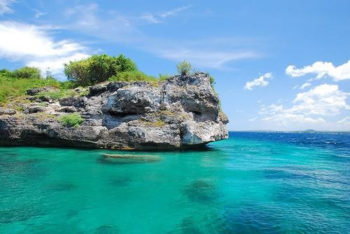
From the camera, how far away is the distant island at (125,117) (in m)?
28.6

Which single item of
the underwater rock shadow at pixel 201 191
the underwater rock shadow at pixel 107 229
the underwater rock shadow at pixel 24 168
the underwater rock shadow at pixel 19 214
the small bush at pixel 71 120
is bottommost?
the underwater rock shadow at pixel 107 229

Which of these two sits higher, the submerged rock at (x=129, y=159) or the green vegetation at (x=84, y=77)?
the green vegetation at (x=84, y=77)

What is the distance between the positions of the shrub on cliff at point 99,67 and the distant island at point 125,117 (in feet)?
28.4

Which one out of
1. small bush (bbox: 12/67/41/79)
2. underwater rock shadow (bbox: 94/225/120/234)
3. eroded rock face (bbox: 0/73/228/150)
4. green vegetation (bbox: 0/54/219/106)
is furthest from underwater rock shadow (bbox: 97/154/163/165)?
small bush (bbox: 12/67/41/79)

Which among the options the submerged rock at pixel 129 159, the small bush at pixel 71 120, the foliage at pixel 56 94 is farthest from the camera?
the foliage at pixel 56 94

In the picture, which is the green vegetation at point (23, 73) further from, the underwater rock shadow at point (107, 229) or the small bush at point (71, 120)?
the underwater rock shadow at point (107, 229)

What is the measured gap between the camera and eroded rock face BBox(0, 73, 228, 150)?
28484 mm

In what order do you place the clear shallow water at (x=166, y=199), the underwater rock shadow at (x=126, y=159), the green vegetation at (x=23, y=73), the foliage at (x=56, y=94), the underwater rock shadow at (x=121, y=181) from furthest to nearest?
1. the green vegetation at (x=23, y=73)
2. the foliage at (x=56, y=94)
3. the underwater rock shadow at (x=126, y=159)
4. the underwater rock shadow at (x=121, y=181)
5. the clear shallow water at (x=166, y=199)

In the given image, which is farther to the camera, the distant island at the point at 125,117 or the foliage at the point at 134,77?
the foliage at the point at 134,77

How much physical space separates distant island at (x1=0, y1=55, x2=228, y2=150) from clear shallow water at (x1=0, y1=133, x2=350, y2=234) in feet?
24.0

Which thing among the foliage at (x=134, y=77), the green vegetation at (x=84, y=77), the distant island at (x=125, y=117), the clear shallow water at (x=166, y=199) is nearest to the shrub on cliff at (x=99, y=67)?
the green vegetation at (x=84, y=77)

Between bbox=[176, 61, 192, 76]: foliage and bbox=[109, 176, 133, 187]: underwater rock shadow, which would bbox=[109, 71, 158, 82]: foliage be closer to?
bbox=[176, 61, 192, 76]: foliage

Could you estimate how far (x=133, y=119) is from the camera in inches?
1157

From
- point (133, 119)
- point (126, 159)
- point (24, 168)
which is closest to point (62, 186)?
point (24, 168)
